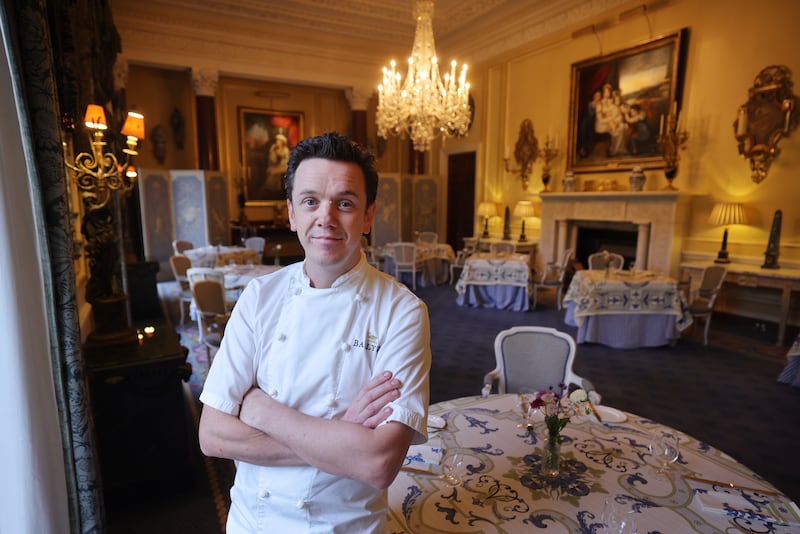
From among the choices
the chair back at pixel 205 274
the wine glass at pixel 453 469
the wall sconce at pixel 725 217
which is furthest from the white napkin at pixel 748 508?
the wall sconce at pixel 725 217

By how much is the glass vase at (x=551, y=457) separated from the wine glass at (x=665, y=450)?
35 centimetres

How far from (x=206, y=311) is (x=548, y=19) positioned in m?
7.67

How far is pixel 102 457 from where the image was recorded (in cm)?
224

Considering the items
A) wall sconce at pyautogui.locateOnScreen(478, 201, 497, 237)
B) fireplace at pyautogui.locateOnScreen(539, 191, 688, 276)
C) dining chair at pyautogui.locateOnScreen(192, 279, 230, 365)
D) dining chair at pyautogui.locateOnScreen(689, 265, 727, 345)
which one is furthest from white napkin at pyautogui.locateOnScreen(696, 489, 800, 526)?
wall sconce at pyautogui.locateOnScreen(478, 201, 497, 237)

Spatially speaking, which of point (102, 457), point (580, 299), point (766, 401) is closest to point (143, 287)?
point (102, 457)

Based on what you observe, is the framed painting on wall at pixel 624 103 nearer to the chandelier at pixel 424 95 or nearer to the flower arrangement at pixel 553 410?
the chandelier at pixel 424 95

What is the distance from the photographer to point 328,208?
3.11 ft

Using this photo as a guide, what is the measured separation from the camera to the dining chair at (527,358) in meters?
2.45

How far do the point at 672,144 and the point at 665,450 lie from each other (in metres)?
6.00

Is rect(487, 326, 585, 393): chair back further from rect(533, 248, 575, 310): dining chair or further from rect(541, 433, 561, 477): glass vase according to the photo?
rect(533, 248, 575, 310): dining chair

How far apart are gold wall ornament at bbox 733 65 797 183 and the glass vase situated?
6033 millimetres

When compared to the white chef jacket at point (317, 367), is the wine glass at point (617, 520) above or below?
below

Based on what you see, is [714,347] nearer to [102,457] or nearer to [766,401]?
[766,401]

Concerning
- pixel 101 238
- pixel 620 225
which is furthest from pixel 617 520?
pixel 620 225
